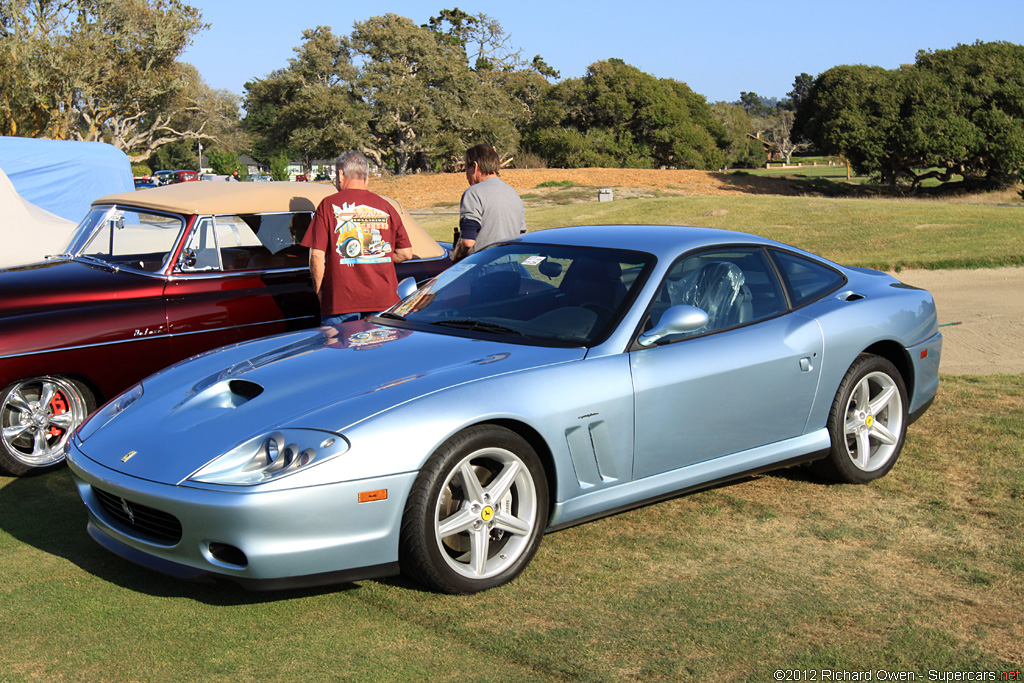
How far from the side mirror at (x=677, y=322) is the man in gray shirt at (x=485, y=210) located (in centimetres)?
300

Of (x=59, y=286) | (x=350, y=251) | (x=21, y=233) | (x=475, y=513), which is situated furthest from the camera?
(x=21, y=233)

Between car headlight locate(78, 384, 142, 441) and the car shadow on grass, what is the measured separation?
54 cm

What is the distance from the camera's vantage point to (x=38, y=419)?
17.6 feet

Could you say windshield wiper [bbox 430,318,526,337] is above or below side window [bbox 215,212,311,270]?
below

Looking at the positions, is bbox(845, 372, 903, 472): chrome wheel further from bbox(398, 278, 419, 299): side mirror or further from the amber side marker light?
the amber side marker light

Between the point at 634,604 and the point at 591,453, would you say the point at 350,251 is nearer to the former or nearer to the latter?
the point at 591,453

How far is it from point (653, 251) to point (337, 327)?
1.67 metres

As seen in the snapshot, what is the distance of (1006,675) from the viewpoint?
2.99 meters

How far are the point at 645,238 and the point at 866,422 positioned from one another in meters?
1.59

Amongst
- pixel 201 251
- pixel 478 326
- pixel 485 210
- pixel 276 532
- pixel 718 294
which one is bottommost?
pixel 276 532

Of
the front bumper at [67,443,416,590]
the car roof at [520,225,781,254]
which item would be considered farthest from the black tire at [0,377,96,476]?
the car roof at [520,225,781,254]

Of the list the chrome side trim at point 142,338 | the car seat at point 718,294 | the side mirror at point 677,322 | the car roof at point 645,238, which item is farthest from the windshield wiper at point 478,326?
the chrome side trim at point 142,338

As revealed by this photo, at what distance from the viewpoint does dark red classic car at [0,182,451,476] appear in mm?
5340

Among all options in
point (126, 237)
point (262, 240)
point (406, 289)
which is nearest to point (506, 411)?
point (406, 289)
